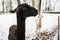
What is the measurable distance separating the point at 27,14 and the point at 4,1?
39 cm

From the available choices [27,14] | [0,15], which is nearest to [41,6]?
[27,14]

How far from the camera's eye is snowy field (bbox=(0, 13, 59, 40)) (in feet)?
6.95

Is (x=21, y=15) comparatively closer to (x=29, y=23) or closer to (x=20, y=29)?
(x=20, y=29)

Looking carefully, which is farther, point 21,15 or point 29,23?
point 29,23

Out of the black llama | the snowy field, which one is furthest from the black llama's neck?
the snowy field

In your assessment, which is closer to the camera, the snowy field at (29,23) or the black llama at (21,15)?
the black llama at (21,15)

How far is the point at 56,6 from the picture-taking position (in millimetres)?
2215

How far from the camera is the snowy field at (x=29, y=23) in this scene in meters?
2.12

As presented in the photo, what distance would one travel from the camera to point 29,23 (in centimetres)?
216

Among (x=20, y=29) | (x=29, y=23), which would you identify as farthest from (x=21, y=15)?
(x=29, y=23)

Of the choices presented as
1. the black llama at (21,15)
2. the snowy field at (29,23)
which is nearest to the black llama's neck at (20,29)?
the black llama at (21,15)

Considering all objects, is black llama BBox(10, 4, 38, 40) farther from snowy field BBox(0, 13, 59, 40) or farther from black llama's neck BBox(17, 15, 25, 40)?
snowy field BBox(0, 13, 59, 40)

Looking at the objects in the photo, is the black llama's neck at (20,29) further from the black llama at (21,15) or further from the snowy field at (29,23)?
the snowy field at (29,23)

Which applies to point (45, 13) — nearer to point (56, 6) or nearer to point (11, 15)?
point (56, 6)
